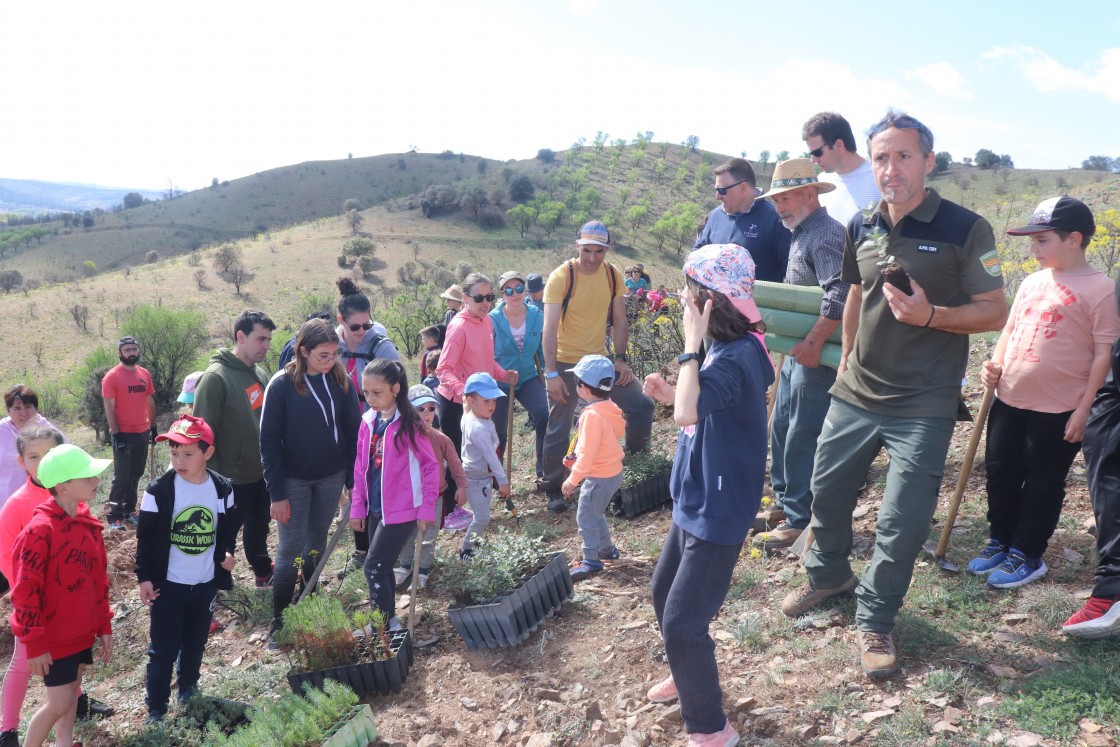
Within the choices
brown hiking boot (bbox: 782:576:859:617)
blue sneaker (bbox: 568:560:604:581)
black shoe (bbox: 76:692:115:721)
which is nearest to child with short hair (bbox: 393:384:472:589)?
blue sneaker (bbox: 568:560:604:581)

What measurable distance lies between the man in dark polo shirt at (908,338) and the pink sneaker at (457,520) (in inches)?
146

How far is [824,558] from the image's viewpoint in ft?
11.5

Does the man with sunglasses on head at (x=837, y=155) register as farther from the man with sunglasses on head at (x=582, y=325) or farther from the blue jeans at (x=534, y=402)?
the blue jeans at (x=534, y=402)

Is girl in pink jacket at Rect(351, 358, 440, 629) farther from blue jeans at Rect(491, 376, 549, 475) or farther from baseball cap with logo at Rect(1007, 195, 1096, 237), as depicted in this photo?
baseball cap with logo at Rect(1007, 195, 1096, 237)

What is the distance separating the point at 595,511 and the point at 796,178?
244 cm

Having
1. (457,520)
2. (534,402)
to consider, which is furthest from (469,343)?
(457,520)

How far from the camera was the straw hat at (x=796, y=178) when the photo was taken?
4.01 m

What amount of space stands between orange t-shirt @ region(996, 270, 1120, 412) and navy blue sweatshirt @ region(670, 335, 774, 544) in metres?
1.77

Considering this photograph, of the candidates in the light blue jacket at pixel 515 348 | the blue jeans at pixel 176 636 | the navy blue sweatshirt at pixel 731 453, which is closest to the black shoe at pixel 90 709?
the blue jeans at pixel 176 636

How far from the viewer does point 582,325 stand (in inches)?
227

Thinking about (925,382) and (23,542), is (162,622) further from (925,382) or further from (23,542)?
(925,382)

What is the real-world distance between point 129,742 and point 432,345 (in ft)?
15.0

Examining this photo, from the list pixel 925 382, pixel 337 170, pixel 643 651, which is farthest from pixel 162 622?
pixel 337 170

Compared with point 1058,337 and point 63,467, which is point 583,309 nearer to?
point 1058,337
